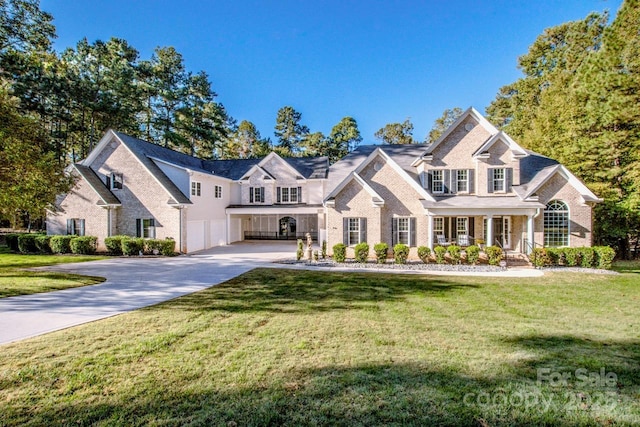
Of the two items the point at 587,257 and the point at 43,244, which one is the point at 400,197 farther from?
the point at 43,244

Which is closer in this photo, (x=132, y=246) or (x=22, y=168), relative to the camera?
(x=22, y=168)

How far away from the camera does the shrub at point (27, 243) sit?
68.5 ft

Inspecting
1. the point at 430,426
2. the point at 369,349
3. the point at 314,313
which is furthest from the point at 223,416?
the point at 314,313

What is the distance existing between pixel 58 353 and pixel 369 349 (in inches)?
221

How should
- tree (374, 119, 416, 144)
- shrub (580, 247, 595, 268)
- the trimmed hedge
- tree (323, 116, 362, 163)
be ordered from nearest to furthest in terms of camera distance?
shrub (580, 247, 595, 268) → the trimmed hedge → tree (323, 116, 362, 163) → tree (374, 119, 416, 144)

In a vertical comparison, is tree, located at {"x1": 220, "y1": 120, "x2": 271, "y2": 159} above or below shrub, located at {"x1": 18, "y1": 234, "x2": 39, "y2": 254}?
above

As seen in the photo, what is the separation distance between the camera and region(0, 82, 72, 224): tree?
446 inches

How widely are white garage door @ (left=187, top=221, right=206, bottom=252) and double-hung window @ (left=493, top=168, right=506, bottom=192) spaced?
20079mm

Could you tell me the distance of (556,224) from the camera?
17.0 m

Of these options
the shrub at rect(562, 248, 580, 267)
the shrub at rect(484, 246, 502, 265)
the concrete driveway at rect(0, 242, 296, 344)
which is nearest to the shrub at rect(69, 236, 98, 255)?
the concrete driveway at rect(0, 242, 296, 344)

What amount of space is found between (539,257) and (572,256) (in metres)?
1.50

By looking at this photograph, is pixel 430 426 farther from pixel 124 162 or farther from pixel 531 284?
pixel 124 162

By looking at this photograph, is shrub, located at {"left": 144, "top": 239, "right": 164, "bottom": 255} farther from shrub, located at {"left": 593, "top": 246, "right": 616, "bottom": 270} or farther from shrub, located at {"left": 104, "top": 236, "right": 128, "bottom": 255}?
shrub, located at {"left": 593, "top": 246, "right": 616, "bottom": 270}

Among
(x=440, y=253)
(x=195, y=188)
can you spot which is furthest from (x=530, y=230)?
(x=195, y=188)
